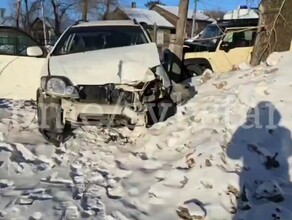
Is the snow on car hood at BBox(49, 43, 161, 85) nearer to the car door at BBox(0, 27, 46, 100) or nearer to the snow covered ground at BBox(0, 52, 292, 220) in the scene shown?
the snow covered ground at BBox(0, 52, 292, 220)

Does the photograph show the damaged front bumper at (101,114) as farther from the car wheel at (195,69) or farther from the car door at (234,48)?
the car wheel at (195,69)

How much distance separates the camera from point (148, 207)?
16.6 feet

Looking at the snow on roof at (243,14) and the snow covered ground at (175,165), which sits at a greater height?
the snow on roof at (243,14)

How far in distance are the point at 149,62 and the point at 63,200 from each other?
2963mm

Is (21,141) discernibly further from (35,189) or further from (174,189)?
(174,189)

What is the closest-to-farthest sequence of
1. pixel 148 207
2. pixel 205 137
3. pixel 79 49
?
pixel 148 207, pixel 205 137, pixel 79 49

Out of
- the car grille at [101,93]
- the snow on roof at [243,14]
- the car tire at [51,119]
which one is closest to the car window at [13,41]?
the car tire at [51,119]

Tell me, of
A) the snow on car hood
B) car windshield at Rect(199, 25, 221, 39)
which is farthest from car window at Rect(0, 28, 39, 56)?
car windshield at Rect(199, 25, 221, 39)

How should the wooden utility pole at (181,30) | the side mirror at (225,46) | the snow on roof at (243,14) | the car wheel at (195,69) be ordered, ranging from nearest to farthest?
1. the car wheel at (195,69)
2. the wooden utility pole at (181,30)
3. the side mirror at (225,46)
4. the snow on roof at (243,14)

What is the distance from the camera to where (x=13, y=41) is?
10.9 m

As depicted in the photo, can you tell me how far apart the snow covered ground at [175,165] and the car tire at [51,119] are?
0.59 feet

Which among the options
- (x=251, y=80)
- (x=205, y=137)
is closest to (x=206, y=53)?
(x=251, y=80)

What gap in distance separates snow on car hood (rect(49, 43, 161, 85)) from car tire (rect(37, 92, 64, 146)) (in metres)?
0.43

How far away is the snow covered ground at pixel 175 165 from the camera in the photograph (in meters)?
4.93
